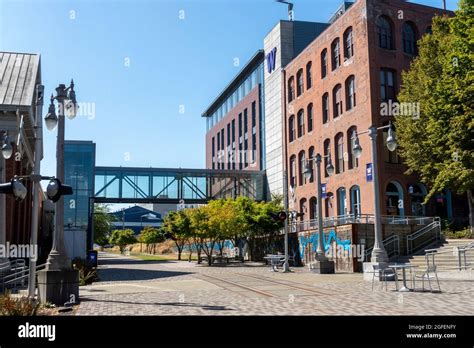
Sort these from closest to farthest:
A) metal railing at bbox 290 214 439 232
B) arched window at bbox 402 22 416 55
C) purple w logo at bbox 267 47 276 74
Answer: metal railing at bbox 290 214 439 232 < arched window at bbox 402 22 416 55 < purple w logo at bbox 267 47 276 74

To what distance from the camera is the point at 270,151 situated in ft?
189

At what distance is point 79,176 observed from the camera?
51000 millimetres

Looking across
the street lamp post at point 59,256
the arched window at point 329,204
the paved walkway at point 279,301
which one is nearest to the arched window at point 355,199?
the arched window at point 329,204

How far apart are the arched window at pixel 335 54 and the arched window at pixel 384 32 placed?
4.16m

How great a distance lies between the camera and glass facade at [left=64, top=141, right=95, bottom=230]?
4950 cm

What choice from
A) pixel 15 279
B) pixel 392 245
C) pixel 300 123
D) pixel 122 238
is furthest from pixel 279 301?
pixel 122 238

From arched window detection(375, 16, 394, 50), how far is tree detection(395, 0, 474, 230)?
3.41 meters

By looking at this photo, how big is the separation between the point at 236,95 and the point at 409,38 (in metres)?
35.9

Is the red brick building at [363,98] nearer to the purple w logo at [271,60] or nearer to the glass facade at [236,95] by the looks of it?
the purple w logo at [271,60]

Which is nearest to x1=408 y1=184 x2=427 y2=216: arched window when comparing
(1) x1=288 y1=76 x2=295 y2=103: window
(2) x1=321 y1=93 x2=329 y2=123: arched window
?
(2) x1=321 y1=93 x2=329 y2=123: arched window

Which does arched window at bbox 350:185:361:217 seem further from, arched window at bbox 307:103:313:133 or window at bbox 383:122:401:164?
arched window at bbox 307:103:313:133

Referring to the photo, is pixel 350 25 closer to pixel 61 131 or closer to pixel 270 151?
pixel 270 151
